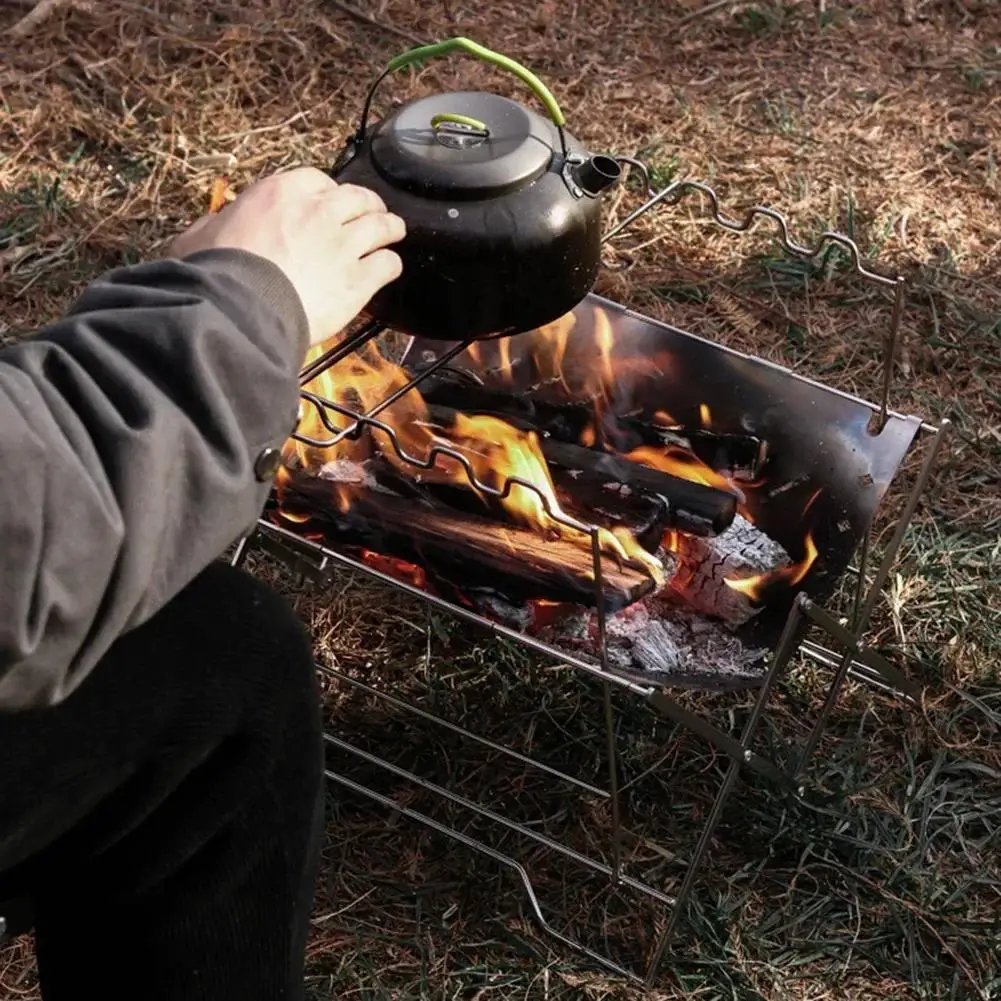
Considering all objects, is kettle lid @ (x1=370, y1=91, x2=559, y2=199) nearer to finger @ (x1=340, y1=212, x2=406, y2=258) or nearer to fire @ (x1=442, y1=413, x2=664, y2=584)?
finger @ (x1=340, y1=212, x2=406, y2=258)

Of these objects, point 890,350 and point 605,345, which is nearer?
point 890,350

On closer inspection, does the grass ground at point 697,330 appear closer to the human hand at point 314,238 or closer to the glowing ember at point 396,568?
the glowing ember at point 396,568

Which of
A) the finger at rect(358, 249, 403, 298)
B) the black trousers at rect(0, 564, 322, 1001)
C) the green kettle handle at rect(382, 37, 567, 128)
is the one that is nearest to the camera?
the black trousers at rect(0, 564, 322, 1001)

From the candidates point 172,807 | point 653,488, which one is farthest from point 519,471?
point 172,807

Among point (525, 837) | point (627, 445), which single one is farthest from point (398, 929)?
point (627, 445)

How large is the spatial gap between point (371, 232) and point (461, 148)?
0.24 meters

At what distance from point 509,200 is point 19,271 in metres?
2.05

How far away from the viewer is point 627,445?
2.30 metres

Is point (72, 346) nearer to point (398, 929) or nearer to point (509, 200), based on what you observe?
point (509, 200)

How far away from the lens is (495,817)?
7.12 ft

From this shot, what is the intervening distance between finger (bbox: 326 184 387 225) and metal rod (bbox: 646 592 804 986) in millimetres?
777

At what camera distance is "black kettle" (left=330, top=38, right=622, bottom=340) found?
1.70m

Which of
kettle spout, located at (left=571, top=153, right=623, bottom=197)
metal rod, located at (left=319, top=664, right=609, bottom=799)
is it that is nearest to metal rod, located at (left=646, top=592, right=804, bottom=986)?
metal rod, located at (left=319, top=664, right=609, bottom=799)

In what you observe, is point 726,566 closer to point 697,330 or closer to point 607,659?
point 607,659
